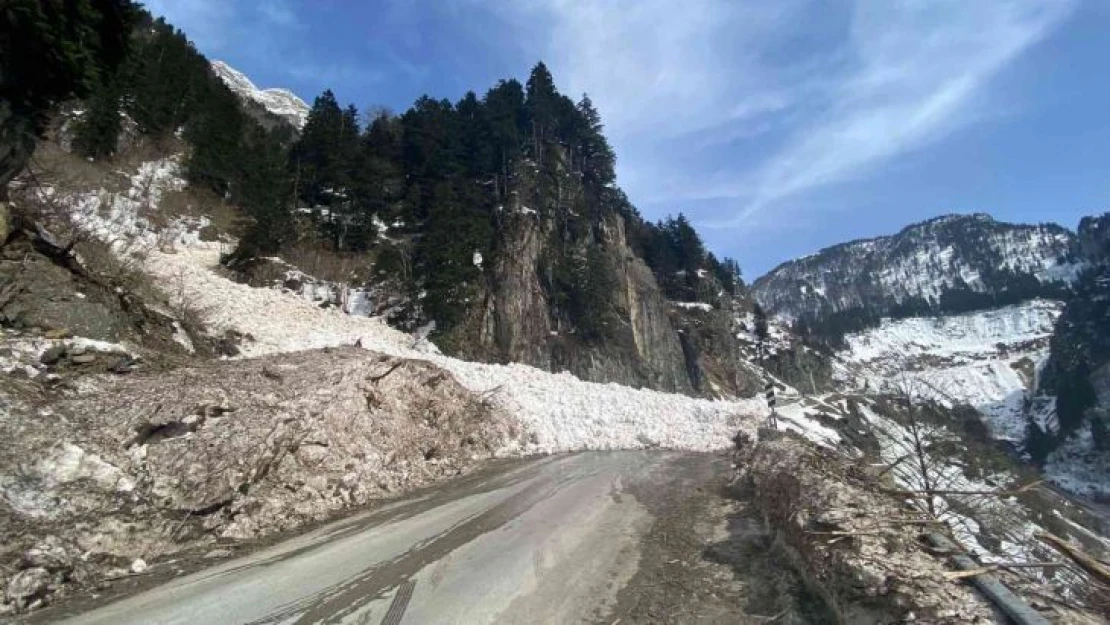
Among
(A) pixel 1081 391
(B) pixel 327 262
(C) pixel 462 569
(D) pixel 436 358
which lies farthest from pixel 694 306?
(A) pixel 1081 391

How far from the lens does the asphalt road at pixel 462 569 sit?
606 centimetres

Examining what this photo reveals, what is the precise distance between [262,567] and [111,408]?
350 centimetres

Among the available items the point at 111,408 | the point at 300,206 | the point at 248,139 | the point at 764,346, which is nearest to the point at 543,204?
the point at 300,206

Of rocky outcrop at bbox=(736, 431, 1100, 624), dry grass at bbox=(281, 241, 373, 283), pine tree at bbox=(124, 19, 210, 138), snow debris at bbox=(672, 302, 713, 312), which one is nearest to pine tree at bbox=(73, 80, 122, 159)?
pine tree at bbox=(124, 19, 210, 138)

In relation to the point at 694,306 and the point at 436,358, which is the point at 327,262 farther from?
the point at 694,306

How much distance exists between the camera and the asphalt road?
19.9 feet

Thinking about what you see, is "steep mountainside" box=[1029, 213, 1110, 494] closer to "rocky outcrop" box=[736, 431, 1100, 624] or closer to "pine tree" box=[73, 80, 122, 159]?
"rocky outcrop" box=[736, 431, 1100, 624]

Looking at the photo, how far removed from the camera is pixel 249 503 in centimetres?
937

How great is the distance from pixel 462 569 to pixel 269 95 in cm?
11256

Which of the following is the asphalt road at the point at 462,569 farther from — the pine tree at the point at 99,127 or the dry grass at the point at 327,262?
the pine tree at the point at 99,127

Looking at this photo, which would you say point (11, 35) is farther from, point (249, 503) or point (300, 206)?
point (300, 206)

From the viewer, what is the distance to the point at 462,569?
291 inches

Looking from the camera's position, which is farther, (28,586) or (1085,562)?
(28,586)

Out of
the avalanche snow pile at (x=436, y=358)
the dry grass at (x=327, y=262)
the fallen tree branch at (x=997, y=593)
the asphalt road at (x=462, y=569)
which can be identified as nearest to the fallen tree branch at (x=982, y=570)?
the fallen tree branch at (x=997, y=593)
